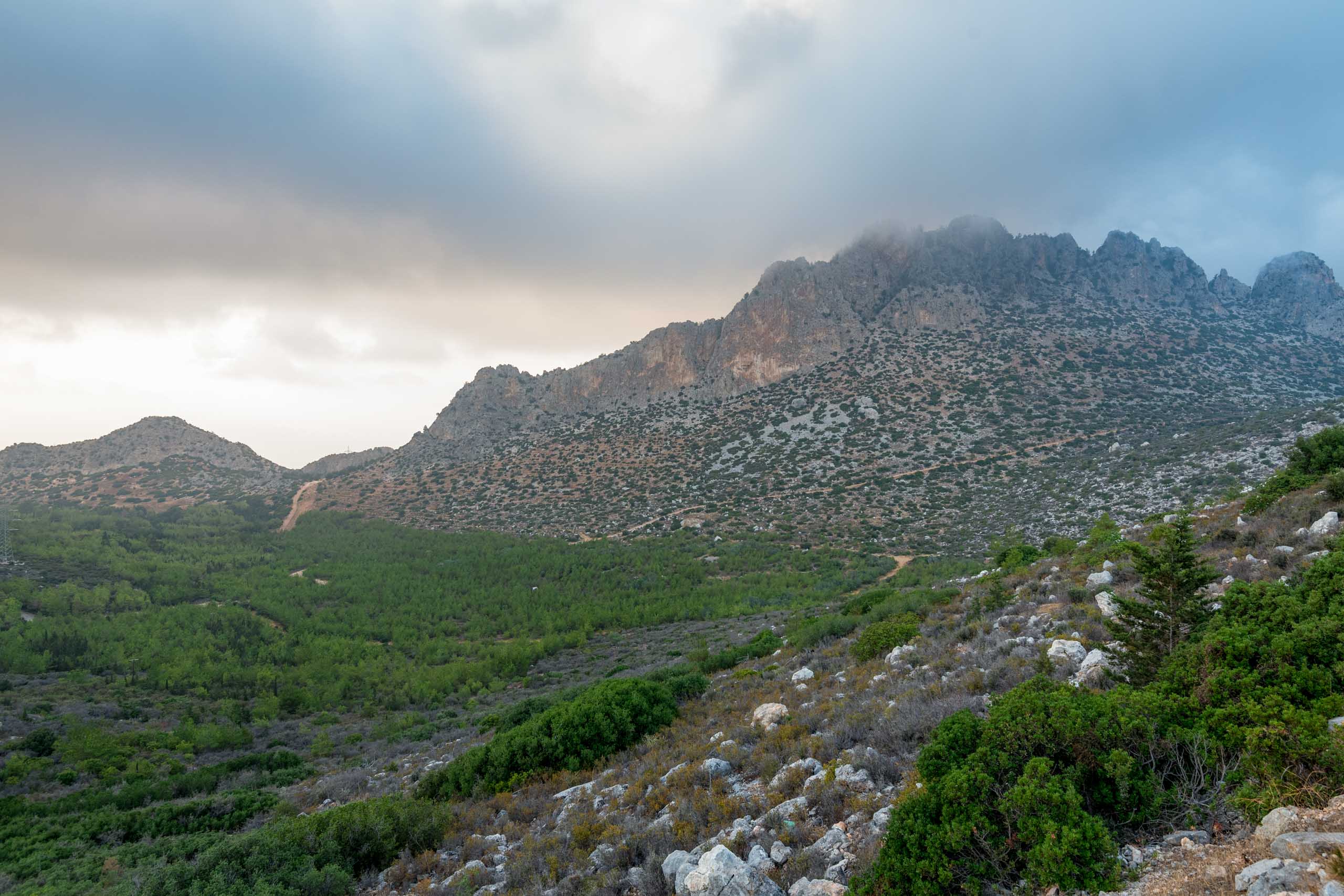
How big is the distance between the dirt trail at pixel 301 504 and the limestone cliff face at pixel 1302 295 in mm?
126598

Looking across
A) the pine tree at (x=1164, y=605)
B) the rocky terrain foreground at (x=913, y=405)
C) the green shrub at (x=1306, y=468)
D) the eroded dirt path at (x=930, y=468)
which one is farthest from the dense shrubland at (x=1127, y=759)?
the eroded dirt path at (x=930, y=468)

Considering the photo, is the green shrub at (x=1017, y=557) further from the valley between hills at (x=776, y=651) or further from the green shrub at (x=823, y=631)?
the green shrub at (x=823, y=631)

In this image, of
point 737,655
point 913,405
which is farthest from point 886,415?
point 737,655

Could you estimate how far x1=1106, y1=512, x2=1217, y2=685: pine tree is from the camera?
17.8 feet

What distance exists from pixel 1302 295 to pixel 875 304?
58039 millimetres

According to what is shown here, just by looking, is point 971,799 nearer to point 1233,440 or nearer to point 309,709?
point 309,709

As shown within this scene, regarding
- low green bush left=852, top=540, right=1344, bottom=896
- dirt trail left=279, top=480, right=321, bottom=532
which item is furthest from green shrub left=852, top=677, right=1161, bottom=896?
dirt trail left=279, top=480, right=321, bottom=532

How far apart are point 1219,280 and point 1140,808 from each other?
112 metres

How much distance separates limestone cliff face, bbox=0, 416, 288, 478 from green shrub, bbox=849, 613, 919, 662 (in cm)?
11305

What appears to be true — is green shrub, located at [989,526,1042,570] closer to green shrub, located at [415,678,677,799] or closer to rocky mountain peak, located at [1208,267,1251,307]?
green shrub, located at [415,678,677,799]

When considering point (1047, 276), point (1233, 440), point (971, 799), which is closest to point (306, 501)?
point (971, 799)

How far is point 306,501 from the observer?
7300 centimetres

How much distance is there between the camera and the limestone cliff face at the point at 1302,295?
68.7 m

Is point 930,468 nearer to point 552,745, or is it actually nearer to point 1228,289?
point 552,745
